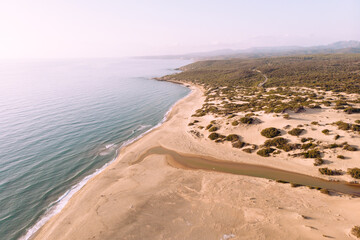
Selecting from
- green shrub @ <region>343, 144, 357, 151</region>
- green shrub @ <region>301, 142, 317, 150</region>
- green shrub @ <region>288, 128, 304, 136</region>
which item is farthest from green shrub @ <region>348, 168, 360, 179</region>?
green shrub @ <region>288, 128, 304, 136</region>

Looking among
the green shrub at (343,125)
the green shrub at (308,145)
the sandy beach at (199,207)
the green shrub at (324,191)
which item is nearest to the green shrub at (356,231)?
A: the sandy beach at (199,207)

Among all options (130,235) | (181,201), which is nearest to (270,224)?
(181,201)

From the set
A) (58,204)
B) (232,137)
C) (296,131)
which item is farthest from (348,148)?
(58,204)

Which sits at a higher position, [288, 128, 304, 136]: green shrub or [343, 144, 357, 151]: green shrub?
[288, 128, 304, 136]: green shrub

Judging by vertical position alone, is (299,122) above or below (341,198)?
above

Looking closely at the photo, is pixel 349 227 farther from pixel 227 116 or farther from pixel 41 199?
pixel 41 199

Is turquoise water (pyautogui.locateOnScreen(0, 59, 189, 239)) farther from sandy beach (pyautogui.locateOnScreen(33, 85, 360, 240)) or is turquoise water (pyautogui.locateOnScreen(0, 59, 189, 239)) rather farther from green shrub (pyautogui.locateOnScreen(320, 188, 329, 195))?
green shrub (pyautogui.locateOnScreen(320, 188, 329, 195))

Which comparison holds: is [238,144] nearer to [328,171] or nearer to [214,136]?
[214,136]
